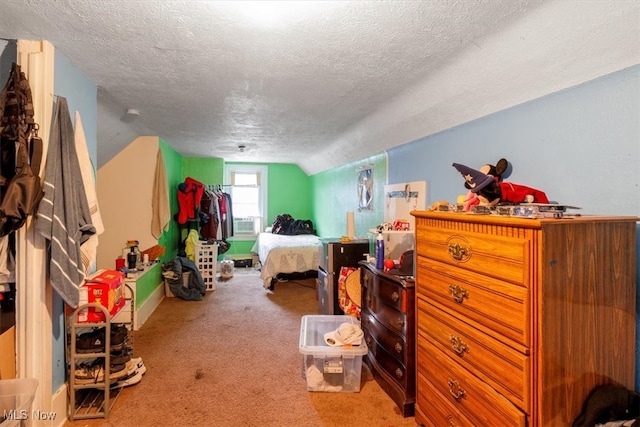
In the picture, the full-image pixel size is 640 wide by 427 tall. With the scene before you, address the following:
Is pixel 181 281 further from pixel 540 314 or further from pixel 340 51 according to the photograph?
pixel 540 314

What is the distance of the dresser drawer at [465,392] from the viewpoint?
1.23m

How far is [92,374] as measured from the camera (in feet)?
6.59

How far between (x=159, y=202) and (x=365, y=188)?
107 inches

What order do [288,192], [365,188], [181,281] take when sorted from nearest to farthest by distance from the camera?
[365,188] → [181,281] → [288,192]

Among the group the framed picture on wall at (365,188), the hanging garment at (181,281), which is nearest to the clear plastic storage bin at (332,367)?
the framed picture on wall at (365,188)

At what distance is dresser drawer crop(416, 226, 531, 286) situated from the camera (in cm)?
115

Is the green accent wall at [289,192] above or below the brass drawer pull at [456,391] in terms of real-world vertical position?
above

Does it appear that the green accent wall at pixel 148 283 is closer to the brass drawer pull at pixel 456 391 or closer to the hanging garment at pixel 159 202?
the hanging garment at pixel 159 202

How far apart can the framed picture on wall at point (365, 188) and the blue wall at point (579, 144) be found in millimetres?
1742

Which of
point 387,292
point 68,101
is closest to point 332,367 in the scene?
point 387,292

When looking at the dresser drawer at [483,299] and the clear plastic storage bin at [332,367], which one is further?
the clear plastic storage bin at [332,367]

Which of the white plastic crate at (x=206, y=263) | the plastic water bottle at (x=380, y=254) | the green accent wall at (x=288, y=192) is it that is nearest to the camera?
the plastic water bottle at (x=380, y=254)

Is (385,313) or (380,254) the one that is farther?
(380,254)

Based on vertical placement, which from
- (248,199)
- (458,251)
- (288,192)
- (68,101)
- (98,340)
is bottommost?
(98,340)
